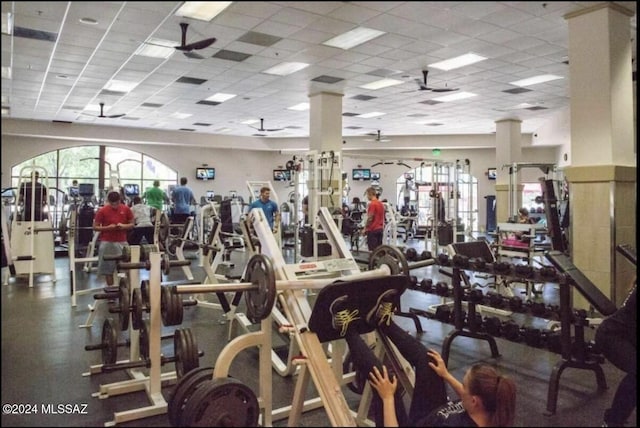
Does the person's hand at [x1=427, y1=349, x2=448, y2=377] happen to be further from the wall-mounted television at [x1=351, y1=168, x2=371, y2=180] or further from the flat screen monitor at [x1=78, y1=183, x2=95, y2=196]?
the wall-mounted television at [x1=351, y1=168, x2=371, y2=180]

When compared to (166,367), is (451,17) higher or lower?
higher

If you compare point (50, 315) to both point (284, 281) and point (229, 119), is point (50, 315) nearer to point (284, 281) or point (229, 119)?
point (284, 281)

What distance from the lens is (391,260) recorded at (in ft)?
8.75

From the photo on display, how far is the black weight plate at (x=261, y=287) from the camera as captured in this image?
2.13 m

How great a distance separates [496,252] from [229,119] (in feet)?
25.6

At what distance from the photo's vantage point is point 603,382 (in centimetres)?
301

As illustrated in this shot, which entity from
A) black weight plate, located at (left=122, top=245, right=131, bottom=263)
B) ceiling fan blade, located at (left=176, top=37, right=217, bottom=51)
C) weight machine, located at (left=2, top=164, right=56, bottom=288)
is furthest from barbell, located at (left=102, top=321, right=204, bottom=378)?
weight machine, located at (left=2, top=164, right=56, bottom=288)

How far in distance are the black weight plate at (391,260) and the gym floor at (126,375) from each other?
0.88 meters

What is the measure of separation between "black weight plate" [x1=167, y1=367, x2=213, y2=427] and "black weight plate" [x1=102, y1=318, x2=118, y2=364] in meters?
0.79

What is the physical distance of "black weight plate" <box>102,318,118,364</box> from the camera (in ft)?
9.64

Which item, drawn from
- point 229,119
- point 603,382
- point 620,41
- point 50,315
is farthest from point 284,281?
point 229,119

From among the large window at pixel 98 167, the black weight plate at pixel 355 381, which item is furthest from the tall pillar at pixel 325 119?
the large window at pixel 98 167

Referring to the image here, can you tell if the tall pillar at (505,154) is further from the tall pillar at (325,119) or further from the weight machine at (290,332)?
the weight machine at (290,332)

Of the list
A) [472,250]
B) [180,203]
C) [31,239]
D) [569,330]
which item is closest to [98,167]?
[180,203]
